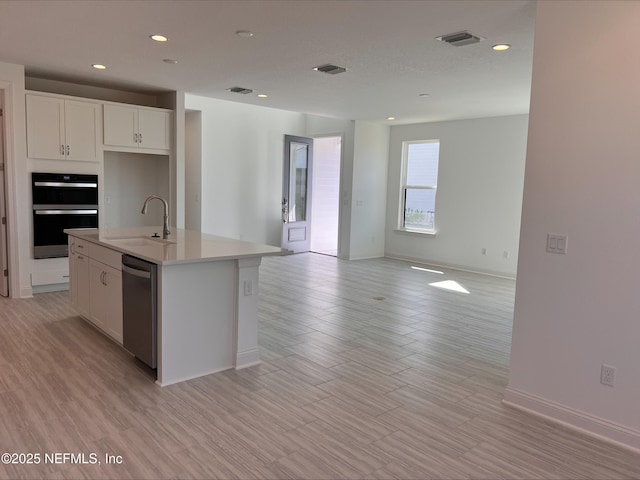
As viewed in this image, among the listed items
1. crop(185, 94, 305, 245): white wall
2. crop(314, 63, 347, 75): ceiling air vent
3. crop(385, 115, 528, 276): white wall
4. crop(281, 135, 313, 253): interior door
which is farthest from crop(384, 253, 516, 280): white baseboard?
crop(314, 63, 347, 75): ceiling air vent

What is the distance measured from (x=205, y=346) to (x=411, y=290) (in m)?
3.66

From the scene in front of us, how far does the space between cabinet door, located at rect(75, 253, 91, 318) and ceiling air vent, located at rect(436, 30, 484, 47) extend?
3608 mm

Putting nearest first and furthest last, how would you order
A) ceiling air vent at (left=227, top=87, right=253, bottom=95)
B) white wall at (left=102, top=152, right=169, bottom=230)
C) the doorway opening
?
1. ceiling air vent at (left=227, top=87, right=253, bottom=95)
2. white wall at (left=102, top=152, right=169, bottom=230)
3. the doorway opening

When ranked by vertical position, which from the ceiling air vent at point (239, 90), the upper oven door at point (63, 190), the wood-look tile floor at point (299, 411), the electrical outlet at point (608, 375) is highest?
the ceiling air vent at point (239, 90)

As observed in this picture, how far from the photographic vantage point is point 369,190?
29.0 ft

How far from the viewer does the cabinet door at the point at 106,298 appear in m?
3.63

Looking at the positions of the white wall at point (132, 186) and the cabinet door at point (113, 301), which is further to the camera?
the white wall at point (132, 186)

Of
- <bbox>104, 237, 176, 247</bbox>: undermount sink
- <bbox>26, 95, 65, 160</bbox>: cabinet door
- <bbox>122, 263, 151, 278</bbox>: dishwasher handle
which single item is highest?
<bbox>26, 95, 65, 160</bbox>: cabinet door

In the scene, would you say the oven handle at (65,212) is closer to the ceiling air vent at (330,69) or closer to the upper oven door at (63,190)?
the upper oven door at (63,190)

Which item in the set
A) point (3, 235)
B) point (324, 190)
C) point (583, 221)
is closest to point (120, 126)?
point (3, 235)

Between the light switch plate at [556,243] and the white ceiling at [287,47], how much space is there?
150 centimetres

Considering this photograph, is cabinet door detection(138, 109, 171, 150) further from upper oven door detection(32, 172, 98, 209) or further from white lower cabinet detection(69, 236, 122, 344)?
white lower cabinet detection(69, 236, 122, 344)

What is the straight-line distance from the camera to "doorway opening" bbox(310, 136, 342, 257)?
9.89m

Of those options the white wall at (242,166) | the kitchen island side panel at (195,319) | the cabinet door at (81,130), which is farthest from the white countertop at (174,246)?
the white wall at (242,166)
